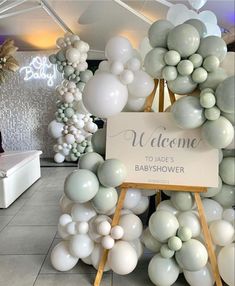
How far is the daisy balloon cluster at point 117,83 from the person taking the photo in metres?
1.72

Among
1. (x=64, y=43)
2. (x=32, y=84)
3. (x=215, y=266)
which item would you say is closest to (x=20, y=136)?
(x=32, y=84)

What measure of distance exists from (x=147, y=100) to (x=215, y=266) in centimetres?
110

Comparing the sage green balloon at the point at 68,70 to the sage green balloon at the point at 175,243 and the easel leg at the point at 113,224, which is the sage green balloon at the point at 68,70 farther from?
the sage green balloon at the point at 175,243

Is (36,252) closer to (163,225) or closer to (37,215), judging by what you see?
(37,215)

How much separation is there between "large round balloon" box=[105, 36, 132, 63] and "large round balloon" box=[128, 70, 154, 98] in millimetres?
125

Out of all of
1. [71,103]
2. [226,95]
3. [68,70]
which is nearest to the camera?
[226,95]

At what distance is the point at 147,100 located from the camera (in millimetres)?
1950

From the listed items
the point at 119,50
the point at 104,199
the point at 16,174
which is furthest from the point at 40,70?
the point at 104,199

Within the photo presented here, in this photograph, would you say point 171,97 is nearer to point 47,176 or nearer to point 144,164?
point 144,164

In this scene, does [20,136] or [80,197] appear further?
[20,136]

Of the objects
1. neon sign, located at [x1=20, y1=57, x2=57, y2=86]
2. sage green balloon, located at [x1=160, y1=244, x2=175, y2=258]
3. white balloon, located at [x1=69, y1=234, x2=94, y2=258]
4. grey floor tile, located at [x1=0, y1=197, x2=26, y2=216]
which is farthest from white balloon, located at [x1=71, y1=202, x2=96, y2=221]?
neon sign, located at [x1=20, y1=57, x2=57, y2=86]

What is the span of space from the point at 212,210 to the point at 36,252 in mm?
A: 1420

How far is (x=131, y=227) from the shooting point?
6.30 ft

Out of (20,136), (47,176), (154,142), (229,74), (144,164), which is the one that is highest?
(229,74)
